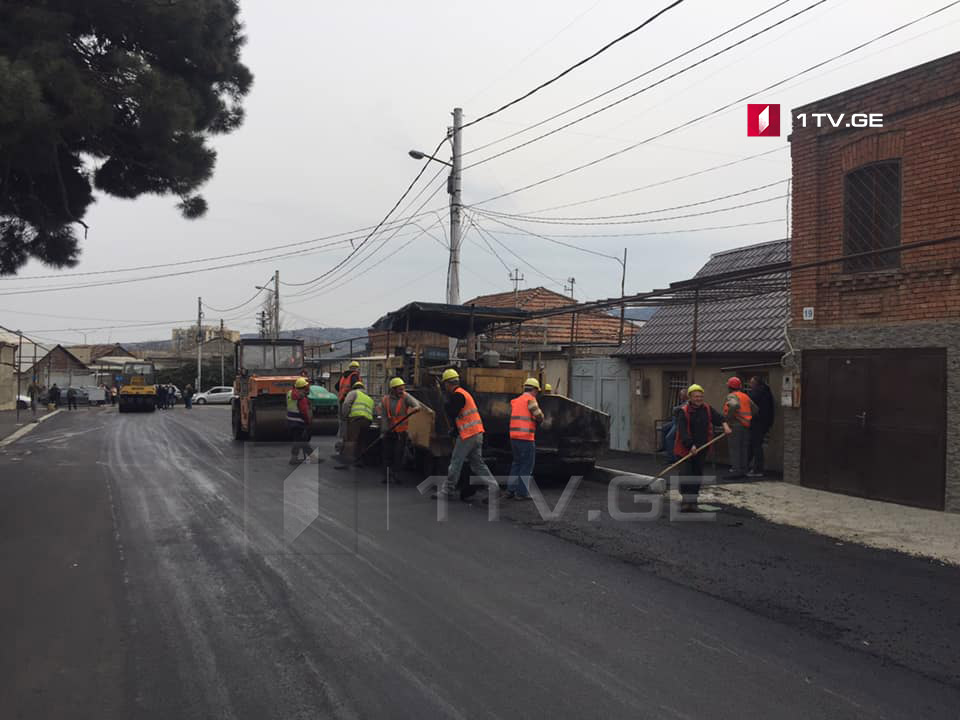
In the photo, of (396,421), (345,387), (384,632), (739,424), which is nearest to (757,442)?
(739,424)

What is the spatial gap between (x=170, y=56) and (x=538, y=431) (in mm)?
7138

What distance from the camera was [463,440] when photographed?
9.78m

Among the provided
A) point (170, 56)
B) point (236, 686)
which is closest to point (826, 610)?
point (236, 686)

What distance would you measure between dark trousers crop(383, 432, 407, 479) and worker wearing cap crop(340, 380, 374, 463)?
124 cm

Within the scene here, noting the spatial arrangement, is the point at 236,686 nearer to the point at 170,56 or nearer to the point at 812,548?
the point at 812,548

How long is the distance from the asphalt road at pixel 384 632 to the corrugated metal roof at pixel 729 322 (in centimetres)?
666

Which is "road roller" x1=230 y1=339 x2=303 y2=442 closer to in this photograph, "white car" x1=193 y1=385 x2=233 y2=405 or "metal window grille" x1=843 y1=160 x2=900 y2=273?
"metal window grille" x1=843 y1=160 x2=900 y2=273

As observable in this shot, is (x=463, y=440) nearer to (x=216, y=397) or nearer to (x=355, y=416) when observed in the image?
(x=355, y=416)

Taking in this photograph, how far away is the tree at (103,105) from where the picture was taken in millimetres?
8320

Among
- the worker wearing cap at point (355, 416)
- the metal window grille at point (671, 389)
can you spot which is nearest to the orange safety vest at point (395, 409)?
the worker wearing cap at point (355, 416)

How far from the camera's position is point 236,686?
13.1 ft

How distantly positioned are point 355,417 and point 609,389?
21.9 ft

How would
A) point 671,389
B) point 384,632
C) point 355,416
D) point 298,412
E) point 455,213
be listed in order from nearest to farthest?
point 384,632 < point 355,416 < point 298,412 < point 671,389 < point 455,213

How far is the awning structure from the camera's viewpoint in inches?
483
